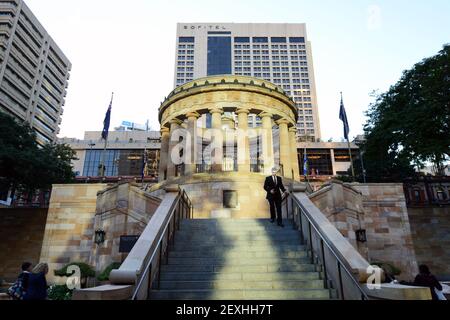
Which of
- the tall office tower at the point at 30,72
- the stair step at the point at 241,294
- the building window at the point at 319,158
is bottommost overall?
the stair step at the point at 241,294

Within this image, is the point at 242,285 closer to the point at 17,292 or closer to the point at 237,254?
the point at 237,254

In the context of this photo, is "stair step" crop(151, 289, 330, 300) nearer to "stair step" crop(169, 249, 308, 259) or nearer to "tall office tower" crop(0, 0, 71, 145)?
"stair step" crop(169, 249, 308, 259)

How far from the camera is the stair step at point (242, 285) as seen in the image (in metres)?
6.80

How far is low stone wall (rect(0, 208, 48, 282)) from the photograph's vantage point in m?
20.9

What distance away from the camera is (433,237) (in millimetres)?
21000

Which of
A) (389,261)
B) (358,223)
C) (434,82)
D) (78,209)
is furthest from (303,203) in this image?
(434,82)

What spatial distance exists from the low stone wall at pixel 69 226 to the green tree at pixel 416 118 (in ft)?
64.9

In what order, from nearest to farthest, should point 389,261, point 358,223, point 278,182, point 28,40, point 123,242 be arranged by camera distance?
point 278,182 → point 123,242 → point 358,223 → point 389,261 → point 28,40

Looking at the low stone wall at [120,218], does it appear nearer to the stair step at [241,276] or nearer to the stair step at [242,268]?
the stair step at [242,268]

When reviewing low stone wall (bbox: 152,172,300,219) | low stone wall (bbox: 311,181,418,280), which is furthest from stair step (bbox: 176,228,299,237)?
low stone wall (bbox: 152,172,300,219)

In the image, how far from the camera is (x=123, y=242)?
12.4 metres

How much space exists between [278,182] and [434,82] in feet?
52.5

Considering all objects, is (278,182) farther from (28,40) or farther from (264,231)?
(28,40)

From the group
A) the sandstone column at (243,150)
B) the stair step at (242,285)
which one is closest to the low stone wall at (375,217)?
the stair step at (242,285)
